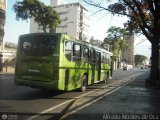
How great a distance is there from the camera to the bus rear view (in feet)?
42.5

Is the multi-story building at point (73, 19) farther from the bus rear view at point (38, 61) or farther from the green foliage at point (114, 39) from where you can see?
the bus rear view at point (38, 61)

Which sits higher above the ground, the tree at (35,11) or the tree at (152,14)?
the tree at (35,11)

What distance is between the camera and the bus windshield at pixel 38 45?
43.3 feet

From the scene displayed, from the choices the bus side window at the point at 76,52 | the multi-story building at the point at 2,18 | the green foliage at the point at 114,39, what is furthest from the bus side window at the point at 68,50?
the green foliage at the point at 114,39

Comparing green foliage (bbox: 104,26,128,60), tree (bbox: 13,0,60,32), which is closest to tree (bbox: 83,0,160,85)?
tree (bbox: 13,0,60,32)

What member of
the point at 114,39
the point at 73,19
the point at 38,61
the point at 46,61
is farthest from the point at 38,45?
the point at 73,19

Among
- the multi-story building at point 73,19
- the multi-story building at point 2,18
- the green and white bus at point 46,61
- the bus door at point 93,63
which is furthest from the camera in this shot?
the multi-story building at point 73,19

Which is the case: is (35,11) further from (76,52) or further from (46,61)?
(46,61)

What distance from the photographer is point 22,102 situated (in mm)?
11492

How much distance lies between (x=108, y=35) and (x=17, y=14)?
65.9 meters

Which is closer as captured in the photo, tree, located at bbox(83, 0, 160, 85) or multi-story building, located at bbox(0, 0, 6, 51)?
tree, located at bbox(83, 0, 160, 85)

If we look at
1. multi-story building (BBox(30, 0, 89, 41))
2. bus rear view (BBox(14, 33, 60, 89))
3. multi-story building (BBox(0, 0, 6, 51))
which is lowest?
bus rear view (BBox(14, 33, 60, 89))

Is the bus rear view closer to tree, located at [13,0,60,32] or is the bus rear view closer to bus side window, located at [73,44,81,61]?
bus side window, located at [73,44,81,61]

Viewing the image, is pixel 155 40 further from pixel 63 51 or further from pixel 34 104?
pixel 34 104
